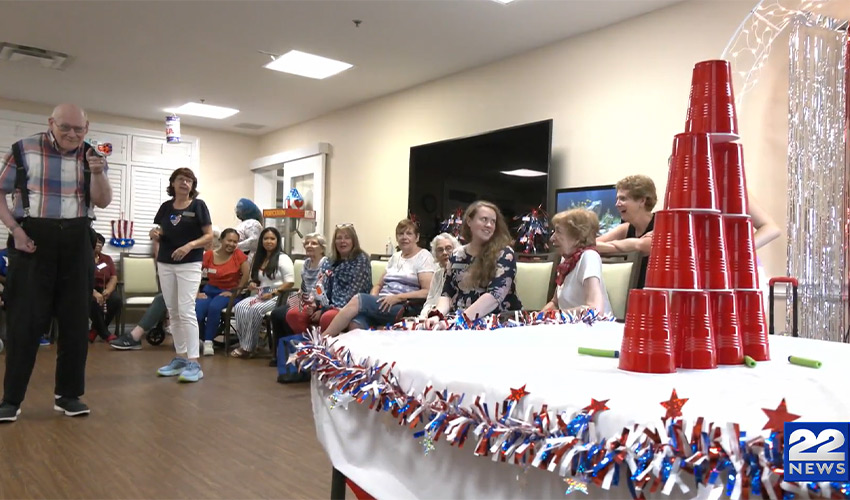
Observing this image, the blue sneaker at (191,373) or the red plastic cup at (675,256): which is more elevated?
the red plastic cup at (675,256)

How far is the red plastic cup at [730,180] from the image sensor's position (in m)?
0.87

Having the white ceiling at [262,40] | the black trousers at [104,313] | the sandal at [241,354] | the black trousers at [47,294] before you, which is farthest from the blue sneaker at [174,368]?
the white ceiling at [262,40]

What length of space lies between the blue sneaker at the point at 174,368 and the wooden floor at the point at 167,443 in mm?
86

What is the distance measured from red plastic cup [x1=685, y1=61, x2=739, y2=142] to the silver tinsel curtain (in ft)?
7.96

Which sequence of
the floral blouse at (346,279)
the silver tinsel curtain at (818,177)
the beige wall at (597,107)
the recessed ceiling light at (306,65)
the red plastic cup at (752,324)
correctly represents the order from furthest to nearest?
the recessed ceiling light at (306,65) → the floral blouse at (346,279) → the beige wall at (597,107) → the silver tinsel curtain at (818,177) → the red plastic cup at (752,324)

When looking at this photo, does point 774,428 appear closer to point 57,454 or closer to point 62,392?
point 57,454

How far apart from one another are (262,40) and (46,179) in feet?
8.27

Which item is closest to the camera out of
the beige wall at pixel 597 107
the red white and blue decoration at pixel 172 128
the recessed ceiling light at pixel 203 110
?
the beige wall at pixel 597 107

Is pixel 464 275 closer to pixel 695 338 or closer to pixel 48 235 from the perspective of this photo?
pixel 695 338

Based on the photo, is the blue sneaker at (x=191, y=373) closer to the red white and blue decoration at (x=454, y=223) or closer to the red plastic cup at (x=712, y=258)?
the red white and blue decoration at (x=454, y=223)

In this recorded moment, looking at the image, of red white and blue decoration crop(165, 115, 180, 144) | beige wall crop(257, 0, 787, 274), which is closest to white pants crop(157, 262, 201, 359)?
beige wall crop(257, 0, 787, 274)

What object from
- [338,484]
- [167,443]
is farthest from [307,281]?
[338,484]

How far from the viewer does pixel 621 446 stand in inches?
21.2

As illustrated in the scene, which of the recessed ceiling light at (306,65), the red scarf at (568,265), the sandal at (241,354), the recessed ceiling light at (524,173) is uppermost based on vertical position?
the recessed ceiling light at (306,65)
